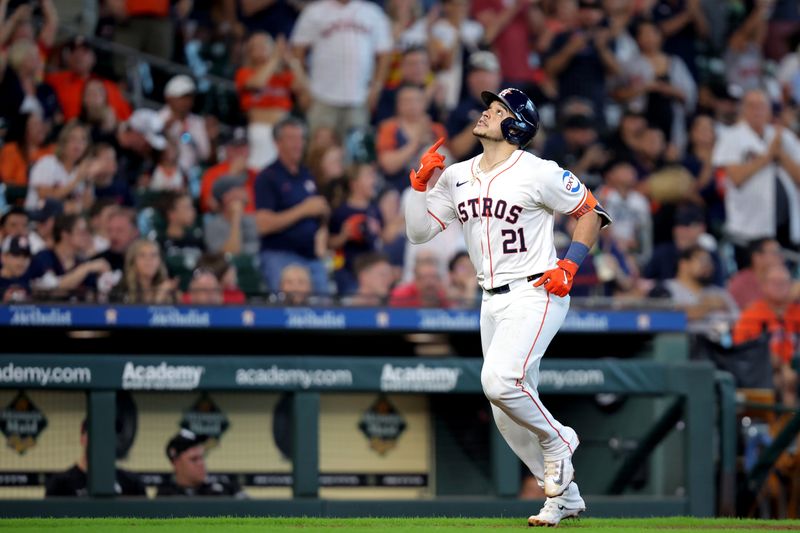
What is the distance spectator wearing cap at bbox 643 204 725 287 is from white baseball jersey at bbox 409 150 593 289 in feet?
19.5

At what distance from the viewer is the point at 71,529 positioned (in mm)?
6672

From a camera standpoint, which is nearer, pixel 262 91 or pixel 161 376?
pixel 161 376

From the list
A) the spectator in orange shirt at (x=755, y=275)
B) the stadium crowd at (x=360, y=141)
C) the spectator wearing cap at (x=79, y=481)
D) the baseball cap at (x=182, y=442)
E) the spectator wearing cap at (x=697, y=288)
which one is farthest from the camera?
the spectator in orange shirt at (x=755, y=275)

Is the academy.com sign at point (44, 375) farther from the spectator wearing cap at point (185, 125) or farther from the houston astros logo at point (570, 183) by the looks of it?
the spectator wearing cap at point (185, 125)

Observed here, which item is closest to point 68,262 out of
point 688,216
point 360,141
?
point 360,141

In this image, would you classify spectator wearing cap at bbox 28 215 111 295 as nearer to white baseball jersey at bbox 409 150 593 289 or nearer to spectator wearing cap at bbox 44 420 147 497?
spectator wearing cap at bbox 44 420 147 497

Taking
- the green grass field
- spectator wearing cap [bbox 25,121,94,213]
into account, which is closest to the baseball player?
the green grass field

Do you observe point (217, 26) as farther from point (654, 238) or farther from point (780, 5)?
point (780, 5)

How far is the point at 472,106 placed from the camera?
537 inches

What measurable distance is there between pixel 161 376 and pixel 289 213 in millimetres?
2904

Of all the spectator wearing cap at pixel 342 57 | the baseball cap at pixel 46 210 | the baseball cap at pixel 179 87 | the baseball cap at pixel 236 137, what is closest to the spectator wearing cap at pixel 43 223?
the baseball cap at pixel 46 210

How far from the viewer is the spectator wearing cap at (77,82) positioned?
12.2m

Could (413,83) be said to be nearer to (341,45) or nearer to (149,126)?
(341,45)

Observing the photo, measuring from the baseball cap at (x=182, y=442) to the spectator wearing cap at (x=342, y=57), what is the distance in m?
4.68
